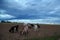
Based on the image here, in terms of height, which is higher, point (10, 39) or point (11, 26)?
point (11, 26)

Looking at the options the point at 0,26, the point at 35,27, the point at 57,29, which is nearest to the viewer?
the point at 0,26

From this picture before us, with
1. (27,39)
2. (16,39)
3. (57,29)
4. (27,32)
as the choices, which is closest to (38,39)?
(27,39)

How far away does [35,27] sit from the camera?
38.5 feet

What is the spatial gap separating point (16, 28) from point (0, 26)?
1.21 meters

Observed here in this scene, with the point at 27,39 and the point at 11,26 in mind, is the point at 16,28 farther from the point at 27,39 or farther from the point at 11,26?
the point at 27,39

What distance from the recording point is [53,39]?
768cm

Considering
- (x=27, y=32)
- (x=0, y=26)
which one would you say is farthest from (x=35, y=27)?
(x=0, y=26)

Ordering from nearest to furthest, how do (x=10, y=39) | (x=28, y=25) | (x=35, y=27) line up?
(x=10, y=39)
(x=28, y=25)
(x=35, y=27)

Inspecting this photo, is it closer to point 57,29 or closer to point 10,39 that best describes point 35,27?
point 57,29

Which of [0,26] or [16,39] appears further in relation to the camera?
[0,26]

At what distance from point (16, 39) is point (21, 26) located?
3108 millimetres

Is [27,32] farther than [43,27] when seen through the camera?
No

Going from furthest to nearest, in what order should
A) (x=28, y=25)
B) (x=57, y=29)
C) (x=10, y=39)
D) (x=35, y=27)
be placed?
1. (x=35, y=27)
2. (x=57, y=29)
3. (x=28, y=25)
4. (x=10, y=39)

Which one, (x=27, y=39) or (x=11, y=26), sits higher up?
(x=11, y=26)
